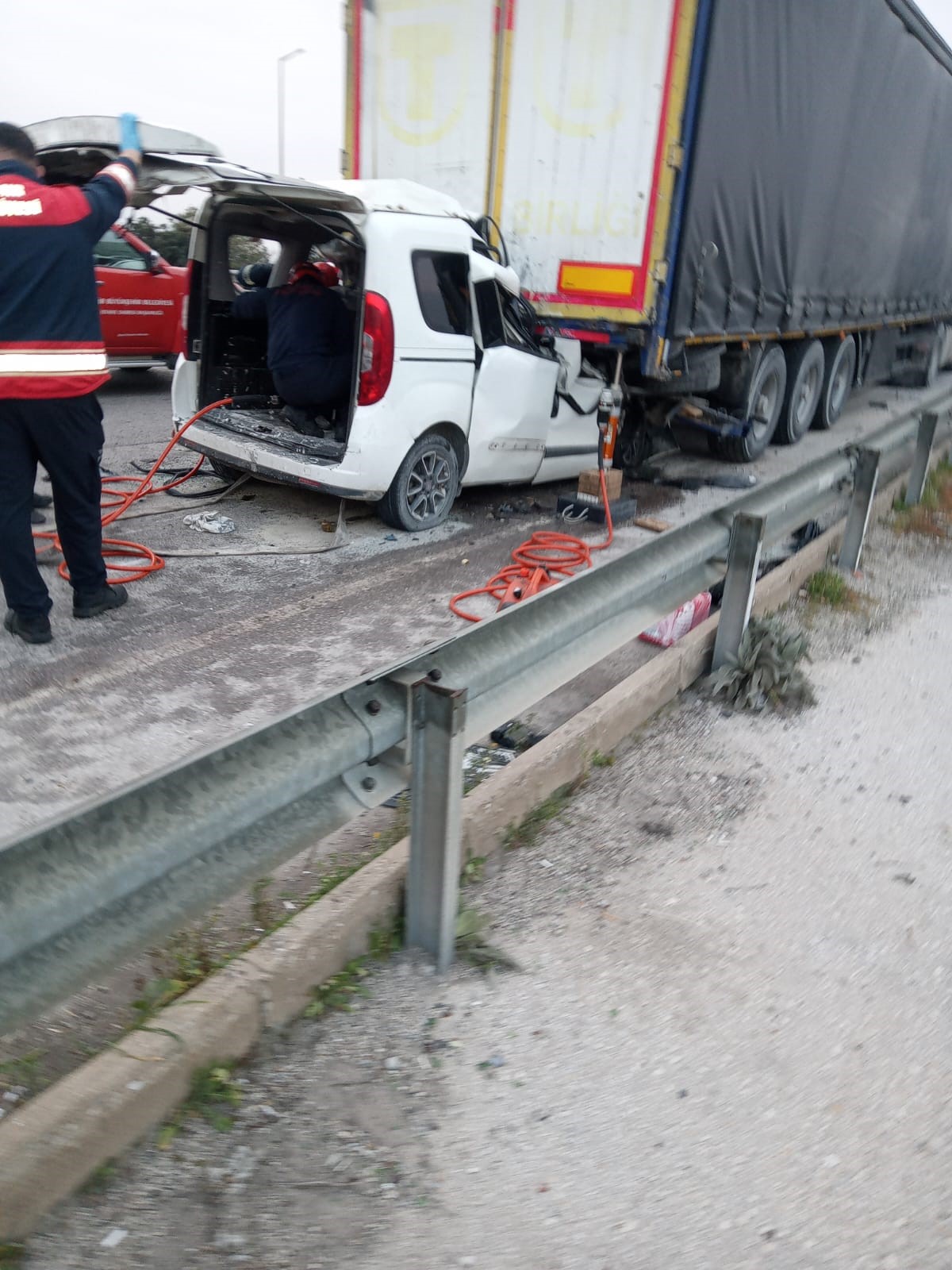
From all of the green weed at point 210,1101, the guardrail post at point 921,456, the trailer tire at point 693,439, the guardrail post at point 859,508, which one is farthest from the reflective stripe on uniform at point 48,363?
the trailer tire at point 693,439

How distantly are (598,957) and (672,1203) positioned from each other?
78cm

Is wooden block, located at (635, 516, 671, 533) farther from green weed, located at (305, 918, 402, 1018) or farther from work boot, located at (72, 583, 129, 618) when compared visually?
green weed, located at (305, 918, 402, 1018)

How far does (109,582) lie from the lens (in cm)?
544

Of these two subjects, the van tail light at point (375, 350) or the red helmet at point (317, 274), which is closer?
the van tail light at point (375, 350)

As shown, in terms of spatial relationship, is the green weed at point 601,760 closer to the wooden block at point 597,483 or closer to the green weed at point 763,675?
the green weed at point 763,675

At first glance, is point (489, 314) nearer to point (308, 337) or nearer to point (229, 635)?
point (308, 337)

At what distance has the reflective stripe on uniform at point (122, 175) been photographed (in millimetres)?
4555

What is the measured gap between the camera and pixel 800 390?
36.6 feet

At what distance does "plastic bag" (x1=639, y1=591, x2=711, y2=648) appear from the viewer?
5117mm

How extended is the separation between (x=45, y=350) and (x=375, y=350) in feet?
7.12

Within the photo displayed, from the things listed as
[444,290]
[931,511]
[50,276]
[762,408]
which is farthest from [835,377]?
[50,276]

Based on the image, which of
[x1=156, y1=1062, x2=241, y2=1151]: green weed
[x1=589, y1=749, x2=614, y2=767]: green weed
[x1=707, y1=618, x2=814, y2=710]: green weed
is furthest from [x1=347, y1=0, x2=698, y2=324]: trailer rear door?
[x1=156, y1=1062, x2=241, y2=1151]: green weed

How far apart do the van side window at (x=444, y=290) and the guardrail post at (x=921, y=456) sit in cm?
370

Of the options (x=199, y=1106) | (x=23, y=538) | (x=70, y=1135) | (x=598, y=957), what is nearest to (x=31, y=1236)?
(x=70, y=1135)
